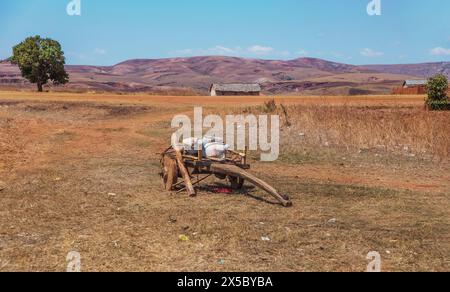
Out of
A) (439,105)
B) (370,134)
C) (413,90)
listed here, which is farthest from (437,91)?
(413,90)

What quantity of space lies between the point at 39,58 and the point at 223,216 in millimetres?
44749

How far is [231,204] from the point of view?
8.54 meters

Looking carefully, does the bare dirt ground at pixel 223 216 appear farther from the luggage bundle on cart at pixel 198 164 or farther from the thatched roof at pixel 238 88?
the thatched roof at pixel 238 88

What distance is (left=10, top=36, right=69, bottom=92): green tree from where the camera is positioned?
152ft

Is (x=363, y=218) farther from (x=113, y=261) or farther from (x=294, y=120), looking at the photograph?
(x=294, y=120)

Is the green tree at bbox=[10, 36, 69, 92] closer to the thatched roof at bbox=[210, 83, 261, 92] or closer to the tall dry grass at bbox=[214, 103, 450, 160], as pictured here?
the thatched roof at bbox=[210, 83, 261, 92]

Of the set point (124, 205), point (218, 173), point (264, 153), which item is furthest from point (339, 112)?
point (124, 205)

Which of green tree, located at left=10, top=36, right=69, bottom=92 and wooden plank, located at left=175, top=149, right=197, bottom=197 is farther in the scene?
green tree, located at left=10, top=36, right=69, bottom=92

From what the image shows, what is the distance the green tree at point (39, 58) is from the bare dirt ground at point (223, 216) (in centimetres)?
3534

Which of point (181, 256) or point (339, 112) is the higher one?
point (339, 112)

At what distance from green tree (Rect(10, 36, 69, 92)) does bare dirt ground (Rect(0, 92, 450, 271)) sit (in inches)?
Answer: 1391

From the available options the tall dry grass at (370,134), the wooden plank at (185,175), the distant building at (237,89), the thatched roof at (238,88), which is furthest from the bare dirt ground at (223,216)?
the thatched roof at (238,88)

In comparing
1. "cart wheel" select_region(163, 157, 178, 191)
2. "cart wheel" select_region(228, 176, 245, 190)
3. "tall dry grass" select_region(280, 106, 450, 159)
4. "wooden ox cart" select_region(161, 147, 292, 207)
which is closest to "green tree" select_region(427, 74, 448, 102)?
"tall dry grass" select_region(280, 106, 450, 159)
